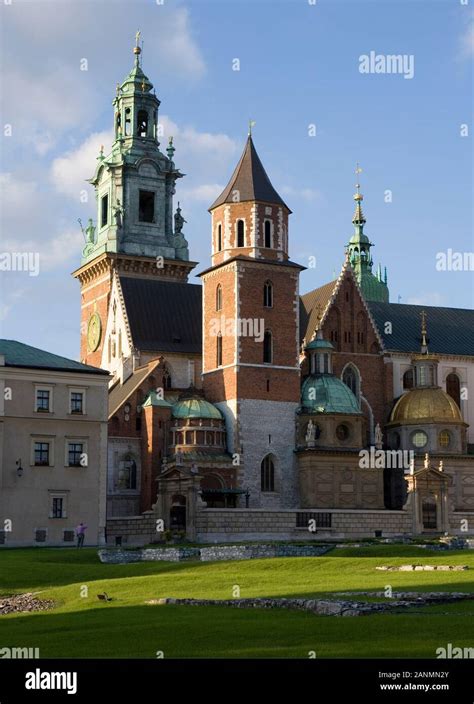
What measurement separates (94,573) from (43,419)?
72.6 feet

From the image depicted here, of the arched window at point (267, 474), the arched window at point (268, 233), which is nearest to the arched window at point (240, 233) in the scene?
the arched window at point (268, 233)

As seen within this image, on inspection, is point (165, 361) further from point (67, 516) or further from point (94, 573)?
point (94, 573)

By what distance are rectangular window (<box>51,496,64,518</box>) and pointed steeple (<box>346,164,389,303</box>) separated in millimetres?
69507

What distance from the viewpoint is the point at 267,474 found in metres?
83.1

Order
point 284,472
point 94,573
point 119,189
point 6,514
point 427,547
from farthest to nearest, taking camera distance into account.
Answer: point 119,189
point 284,472
point 6,514
point 427,547
point 94,573

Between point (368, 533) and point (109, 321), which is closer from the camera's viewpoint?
point (368, 533)

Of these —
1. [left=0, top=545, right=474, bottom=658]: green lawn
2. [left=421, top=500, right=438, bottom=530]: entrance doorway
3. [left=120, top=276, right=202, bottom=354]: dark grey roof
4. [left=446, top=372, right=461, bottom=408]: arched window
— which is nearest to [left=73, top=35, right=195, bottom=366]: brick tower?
[left=120, top=276, right=202, bottom=354]: dark grey roof

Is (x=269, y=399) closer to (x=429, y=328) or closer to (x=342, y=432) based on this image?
(x=342, y=432)

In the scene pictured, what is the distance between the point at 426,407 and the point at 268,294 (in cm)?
1457

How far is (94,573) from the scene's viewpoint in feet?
153

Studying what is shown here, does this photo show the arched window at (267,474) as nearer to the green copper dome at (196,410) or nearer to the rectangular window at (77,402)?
the green copper dome at (196,410)

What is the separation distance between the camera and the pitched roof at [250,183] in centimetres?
8712

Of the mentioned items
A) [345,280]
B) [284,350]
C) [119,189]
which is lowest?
[284,350]
